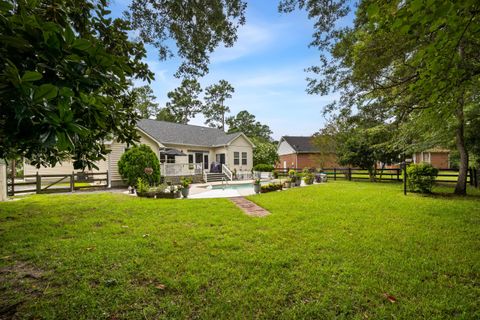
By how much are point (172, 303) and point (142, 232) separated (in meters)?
2.93

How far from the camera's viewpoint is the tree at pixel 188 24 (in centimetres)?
456

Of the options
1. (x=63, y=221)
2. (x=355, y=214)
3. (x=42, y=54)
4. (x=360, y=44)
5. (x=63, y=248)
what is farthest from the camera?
(x=360, y=44)

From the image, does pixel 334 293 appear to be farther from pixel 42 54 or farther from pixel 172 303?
pixel 42 54

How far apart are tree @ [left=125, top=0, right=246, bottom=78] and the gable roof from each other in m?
28.1

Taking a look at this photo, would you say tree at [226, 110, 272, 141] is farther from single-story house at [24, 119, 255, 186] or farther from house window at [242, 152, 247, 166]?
house window at [242, 152, 247, 166]

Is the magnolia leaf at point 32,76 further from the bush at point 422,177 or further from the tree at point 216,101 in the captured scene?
the tree at point 216,101

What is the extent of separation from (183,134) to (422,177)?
60.7ft

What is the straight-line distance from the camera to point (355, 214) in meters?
6.60

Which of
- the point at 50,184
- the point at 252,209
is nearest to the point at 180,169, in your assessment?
the point at 50,184

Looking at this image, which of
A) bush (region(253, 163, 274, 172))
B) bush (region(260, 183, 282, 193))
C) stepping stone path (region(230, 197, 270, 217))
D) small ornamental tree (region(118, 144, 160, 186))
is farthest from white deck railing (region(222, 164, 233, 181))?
stepping stone path (region(230, 197, 270, 217))

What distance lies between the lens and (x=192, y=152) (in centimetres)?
2095

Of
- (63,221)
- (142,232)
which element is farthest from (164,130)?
(142,232)

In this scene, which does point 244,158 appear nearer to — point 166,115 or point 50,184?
point 50,184

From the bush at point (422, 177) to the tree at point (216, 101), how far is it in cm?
3565
